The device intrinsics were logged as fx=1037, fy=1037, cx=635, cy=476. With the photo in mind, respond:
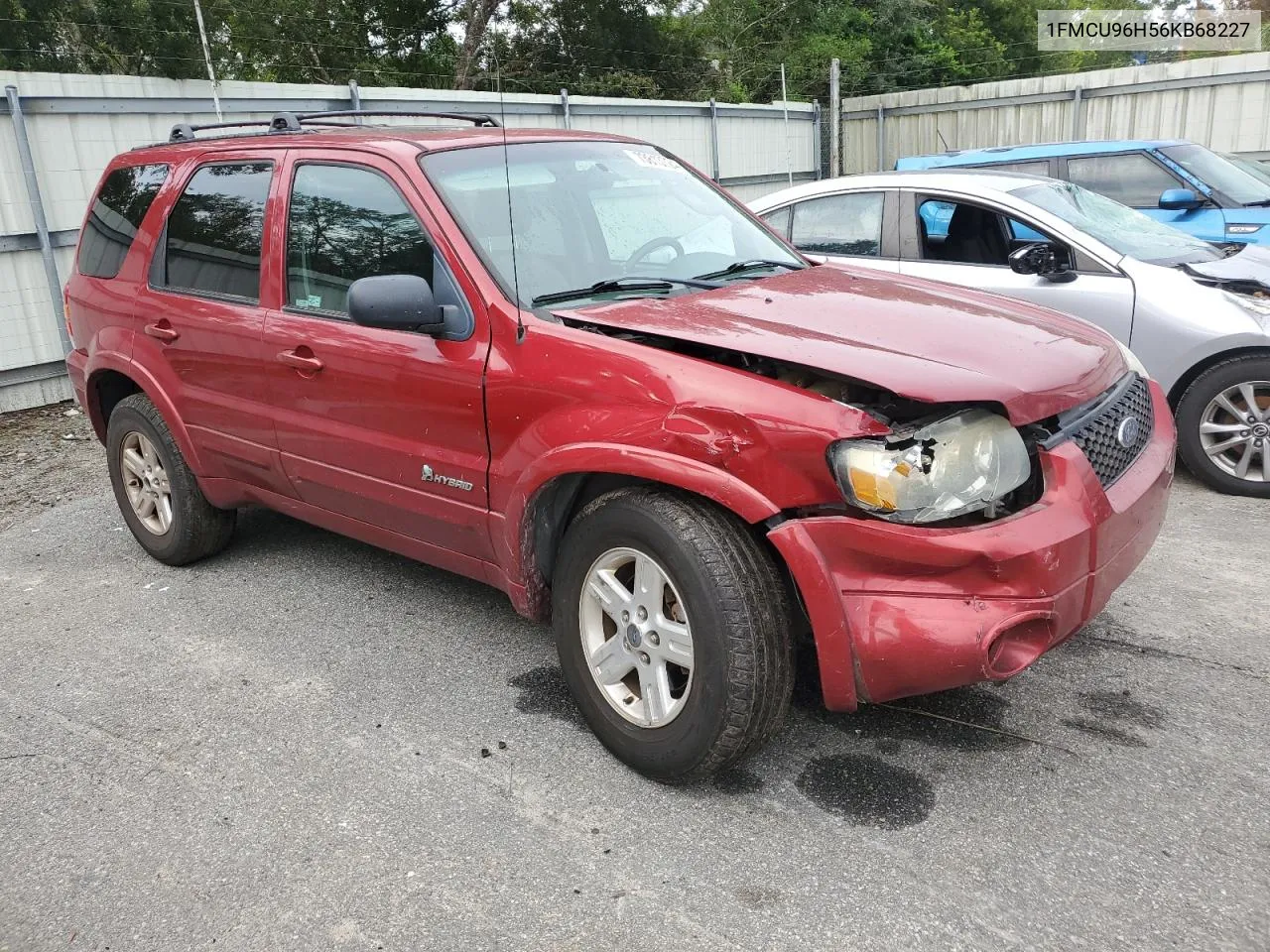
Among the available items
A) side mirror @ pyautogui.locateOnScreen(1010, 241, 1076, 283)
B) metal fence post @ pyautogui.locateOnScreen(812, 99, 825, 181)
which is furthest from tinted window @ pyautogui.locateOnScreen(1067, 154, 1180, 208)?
metal fence post @ pyautogui.locateOnScreen(812, 99, 825, 181)

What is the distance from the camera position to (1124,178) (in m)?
8.00

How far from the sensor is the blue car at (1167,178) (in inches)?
298

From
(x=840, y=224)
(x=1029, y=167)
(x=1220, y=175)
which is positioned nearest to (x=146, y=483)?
(x=840, y=224)

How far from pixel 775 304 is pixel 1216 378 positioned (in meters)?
3.14

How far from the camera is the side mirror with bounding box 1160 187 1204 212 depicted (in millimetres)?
7520

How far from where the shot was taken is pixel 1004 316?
3279 millimetres

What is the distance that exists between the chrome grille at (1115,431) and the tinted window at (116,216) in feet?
12.8

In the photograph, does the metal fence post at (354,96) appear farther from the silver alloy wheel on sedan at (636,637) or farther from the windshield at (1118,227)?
the silver alloy wheel on sedan at (636,637)

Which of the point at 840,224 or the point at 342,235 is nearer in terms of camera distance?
the point at 342,235

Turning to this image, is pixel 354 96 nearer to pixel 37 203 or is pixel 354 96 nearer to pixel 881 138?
pixel 37 203

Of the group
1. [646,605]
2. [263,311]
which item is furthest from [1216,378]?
[263,311]

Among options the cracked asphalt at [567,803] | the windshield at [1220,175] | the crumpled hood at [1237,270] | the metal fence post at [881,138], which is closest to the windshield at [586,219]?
the cracked asphalt at [567,803]

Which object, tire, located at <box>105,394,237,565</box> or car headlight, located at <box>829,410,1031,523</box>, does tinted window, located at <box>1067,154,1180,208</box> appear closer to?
car headlight, located at <box>829,410,1031,523</box>

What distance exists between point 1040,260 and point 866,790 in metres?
3.54
